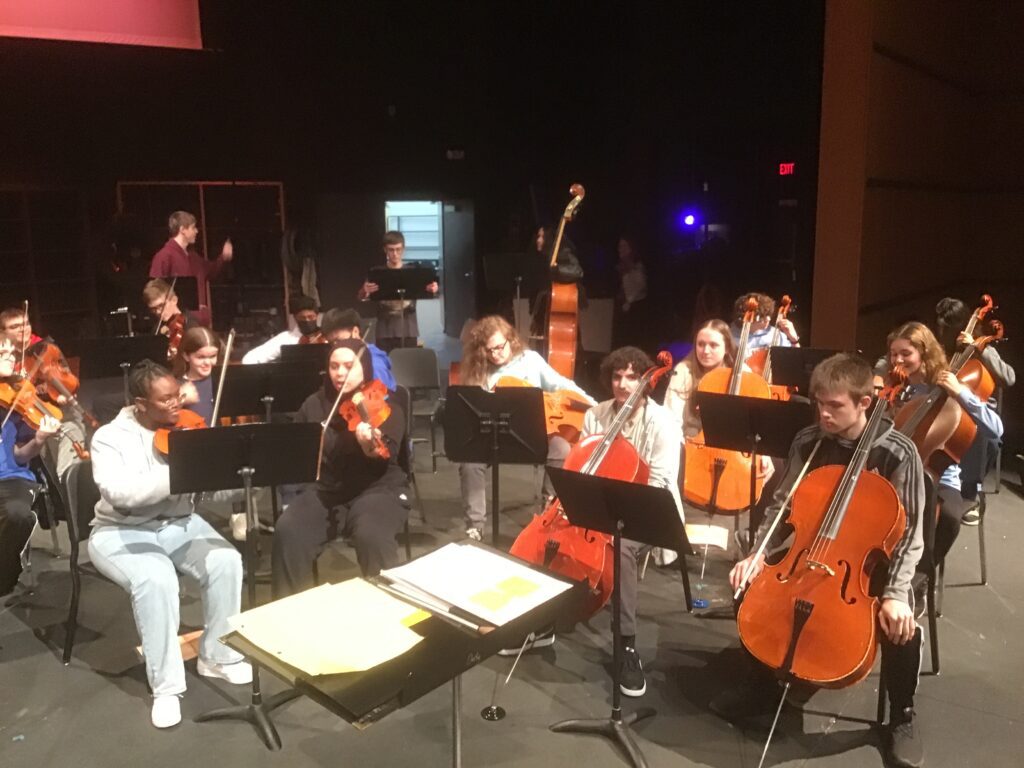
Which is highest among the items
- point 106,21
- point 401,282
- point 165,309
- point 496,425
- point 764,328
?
point 106,21

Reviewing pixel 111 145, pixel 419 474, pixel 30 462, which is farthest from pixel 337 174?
pixel 30 462

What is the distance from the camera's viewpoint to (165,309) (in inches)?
211

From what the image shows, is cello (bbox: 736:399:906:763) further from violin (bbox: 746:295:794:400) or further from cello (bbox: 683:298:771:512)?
violin (bbox: 746:295:794:400)

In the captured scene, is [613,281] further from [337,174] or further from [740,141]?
[337,174]

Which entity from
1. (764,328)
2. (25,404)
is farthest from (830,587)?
(25,404)

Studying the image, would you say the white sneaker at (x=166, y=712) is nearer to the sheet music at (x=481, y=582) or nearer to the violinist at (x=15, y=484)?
the violinist at (x=15, y=484)

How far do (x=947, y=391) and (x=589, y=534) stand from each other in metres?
1.59

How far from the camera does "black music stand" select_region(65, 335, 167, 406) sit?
448cm

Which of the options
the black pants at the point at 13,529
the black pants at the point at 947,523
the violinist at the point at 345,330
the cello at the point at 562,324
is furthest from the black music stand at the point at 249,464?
the cello at the point at 562,324

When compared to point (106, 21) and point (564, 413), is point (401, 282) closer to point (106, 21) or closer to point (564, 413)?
point (564, 413)

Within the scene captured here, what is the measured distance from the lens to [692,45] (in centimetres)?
807

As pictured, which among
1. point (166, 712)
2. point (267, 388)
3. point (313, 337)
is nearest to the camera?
point (166, 712)

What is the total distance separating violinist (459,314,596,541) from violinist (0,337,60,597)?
78.1 inches

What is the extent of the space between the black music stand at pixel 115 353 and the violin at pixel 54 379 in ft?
0.42
